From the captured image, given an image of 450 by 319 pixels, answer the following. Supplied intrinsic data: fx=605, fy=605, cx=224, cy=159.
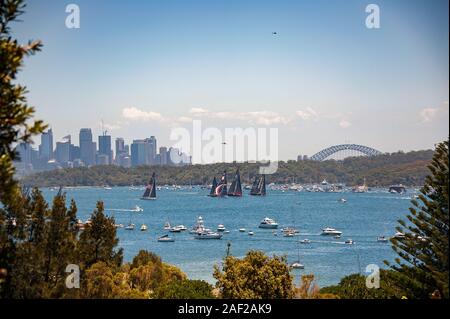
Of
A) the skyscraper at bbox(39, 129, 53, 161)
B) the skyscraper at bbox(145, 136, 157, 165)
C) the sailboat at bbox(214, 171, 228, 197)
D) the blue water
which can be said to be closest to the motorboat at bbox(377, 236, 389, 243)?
the blue water

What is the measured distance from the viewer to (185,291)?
13039 mm

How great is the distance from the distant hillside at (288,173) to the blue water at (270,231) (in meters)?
5.24

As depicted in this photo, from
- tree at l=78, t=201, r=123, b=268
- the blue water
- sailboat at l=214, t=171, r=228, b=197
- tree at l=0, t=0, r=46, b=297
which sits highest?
tree at l=0, t=0, r=46, b=297

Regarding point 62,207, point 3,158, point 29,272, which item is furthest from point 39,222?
point 3,158

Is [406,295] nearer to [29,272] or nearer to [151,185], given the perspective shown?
[29,272]

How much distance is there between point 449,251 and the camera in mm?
10578

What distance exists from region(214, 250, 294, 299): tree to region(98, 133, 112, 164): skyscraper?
323 feet

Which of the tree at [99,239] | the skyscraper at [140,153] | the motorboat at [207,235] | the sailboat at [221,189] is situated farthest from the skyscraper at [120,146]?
the tree at [99,239]

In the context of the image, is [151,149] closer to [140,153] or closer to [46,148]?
[140,153]

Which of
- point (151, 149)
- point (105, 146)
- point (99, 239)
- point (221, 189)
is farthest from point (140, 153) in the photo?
point (99, 239)

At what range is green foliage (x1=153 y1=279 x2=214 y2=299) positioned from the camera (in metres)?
12.9

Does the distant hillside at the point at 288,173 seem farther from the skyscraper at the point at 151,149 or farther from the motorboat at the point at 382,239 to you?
the motorboat at the point at 382,239

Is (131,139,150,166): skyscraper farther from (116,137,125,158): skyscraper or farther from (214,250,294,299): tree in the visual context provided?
(214,250,294,299): tree
